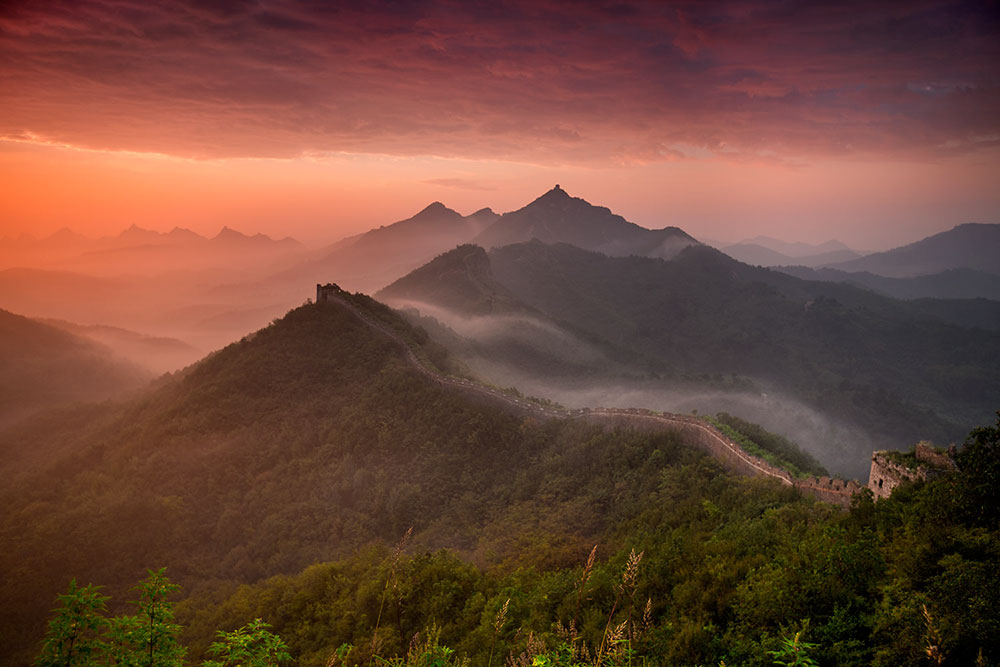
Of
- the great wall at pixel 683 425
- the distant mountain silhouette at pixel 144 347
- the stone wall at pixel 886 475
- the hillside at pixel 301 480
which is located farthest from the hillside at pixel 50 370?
the stone wall at pixel 886 475

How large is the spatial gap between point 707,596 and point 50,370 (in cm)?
11269

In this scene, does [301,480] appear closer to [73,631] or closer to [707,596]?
[73,631]

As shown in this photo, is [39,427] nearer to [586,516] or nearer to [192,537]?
[192,537]

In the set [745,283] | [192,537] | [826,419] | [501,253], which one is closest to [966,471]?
[192,537]

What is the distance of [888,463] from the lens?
15.0 metres

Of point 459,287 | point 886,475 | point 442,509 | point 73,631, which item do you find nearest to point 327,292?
point 442,509

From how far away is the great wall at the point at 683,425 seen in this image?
17.3 metres

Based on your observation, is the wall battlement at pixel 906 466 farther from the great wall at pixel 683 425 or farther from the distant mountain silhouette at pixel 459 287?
the distant mountain silhouette at pixel 459 287

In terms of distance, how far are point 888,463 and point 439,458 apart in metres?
24.1

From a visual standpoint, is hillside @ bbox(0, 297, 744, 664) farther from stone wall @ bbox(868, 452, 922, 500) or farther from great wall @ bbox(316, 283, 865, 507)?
stone wall @ bbox(868, 452, 922, 500)

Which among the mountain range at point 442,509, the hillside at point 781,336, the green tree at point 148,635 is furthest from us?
the hillside at point 781,336

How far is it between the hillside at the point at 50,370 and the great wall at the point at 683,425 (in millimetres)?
71771

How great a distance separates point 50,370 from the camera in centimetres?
8544

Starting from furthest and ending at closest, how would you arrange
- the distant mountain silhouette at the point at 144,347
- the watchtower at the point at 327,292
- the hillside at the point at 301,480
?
1. the distant mountain silhouette at the point at 144,347
2. the watchtower at the point at 327,292
3. the hillside at the point at 301,480
